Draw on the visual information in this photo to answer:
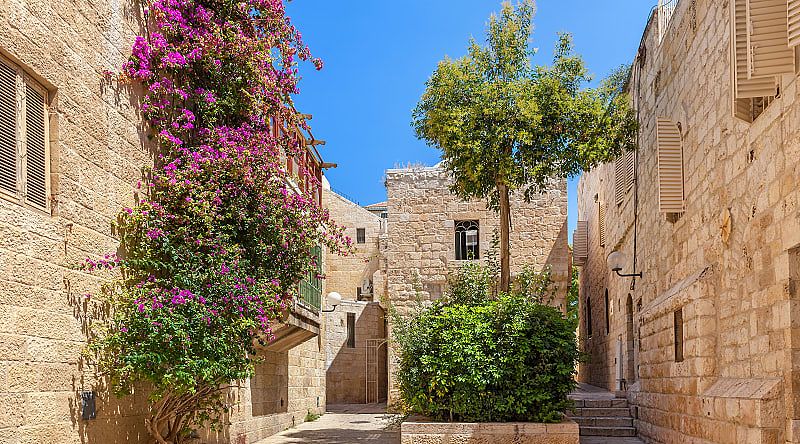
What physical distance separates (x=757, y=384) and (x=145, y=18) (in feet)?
23.3

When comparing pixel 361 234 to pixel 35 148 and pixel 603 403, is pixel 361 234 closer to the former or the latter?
pixel 603 403

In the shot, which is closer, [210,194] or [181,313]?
[181,313]

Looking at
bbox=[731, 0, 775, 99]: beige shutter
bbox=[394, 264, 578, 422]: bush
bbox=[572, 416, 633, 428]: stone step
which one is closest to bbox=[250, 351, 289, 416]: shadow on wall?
bbox=[394, 264, 578, 422]: bush

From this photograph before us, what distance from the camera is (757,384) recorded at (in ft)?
21.8

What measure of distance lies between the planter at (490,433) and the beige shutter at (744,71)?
200 inches

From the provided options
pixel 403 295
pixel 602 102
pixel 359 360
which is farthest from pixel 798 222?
pixel 359 360

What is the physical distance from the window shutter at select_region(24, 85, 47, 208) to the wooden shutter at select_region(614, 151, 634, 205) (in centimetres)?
1027

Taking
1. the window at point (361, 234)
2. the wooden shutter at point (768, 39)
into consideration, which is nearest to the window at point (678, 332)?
the wooden shutter at point (768, 39)

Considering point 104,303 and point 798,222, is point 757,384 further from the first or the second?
point 104,303

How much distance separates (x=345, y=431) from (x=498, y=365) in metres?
6.10

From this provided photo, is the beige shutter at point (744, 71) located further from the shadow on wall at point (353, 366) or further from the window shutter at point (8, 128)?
the shadow on wall at point (353, 366)

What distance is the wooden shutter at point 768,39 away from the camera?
19.7 ft

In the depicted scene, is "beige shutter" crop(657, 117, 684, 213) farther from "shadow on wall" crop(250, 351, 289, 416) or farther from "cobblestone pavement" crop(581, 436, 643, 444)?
"shadow on wall" crop(250, 351, 289, 416)

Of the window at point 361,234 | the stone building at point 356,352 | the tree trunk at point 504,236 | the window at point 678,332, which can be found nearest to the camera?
the window at point 678,332
